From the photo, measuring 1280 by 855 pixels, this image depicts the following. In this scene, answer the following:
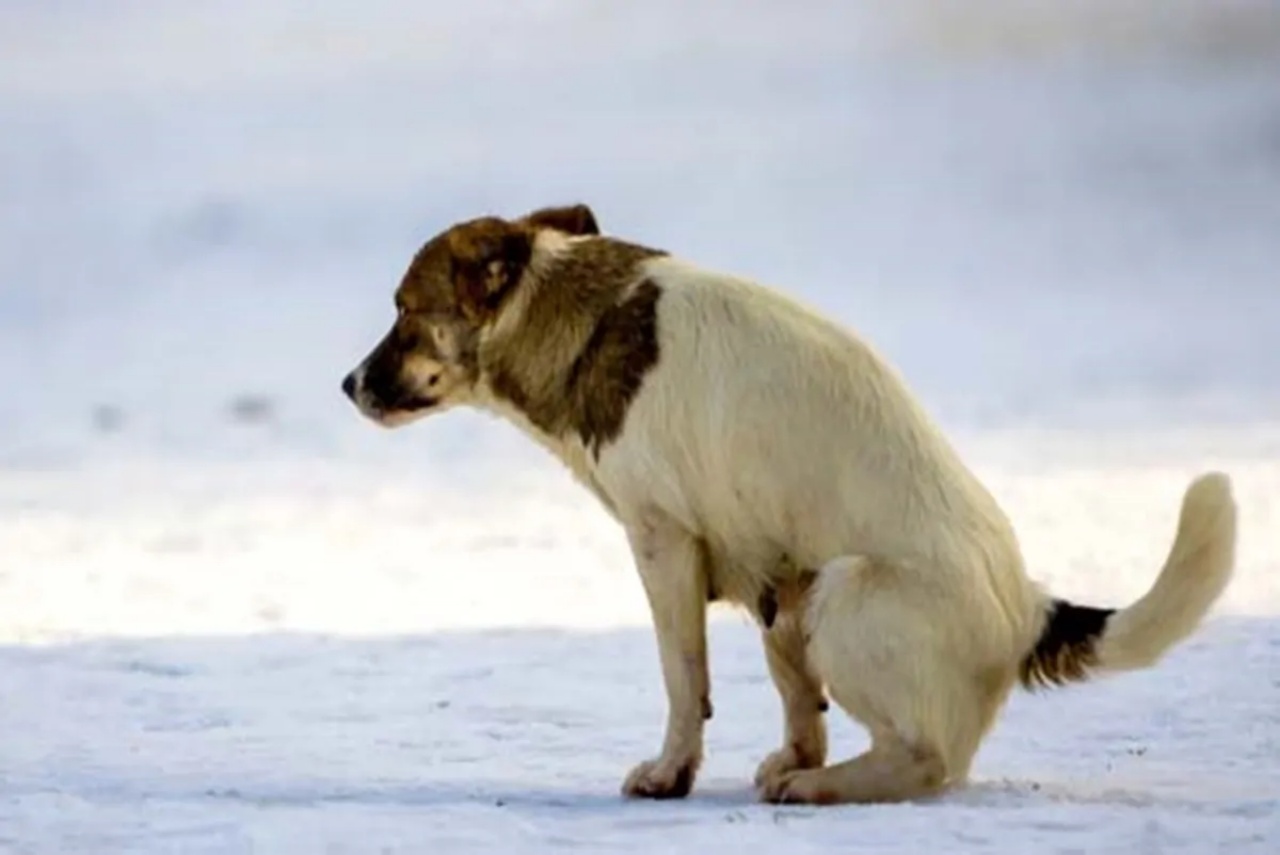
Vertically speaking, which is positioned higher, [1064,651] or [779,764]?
[1064,651]

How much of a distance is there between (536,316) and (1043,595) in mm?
1610

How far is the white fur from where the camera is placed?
27.6 ft

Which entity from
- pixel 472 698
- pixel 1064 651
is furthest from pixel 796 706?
pixel 472 698

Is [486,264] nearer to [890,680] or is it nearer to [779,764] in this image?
[779,764]

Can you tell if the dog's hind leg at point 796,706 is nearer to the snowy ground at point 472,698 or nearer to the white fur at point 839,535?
the white fur at point 839,535

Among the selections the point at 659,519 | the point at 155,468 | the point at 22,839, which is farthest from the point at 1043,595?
the point at 155,468

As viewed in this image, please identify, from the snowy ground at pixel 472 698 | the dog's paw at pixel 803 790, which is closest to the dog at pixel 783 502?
the dog's paw at pixel 803 790

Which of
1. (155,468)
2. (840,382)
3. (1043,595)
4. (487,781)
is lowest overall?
(155,468)

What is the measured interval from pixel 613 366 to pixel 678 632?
2.46ft

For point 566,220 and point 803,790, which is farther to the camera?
point 566,220

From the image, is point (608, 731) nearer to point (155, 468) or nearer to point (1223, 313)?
point (155, 468)

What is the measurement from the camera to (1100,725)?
10.3 m

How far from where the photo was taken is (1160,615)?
8.52 meters

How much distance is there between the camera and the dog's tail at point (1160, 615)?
8.45 m
